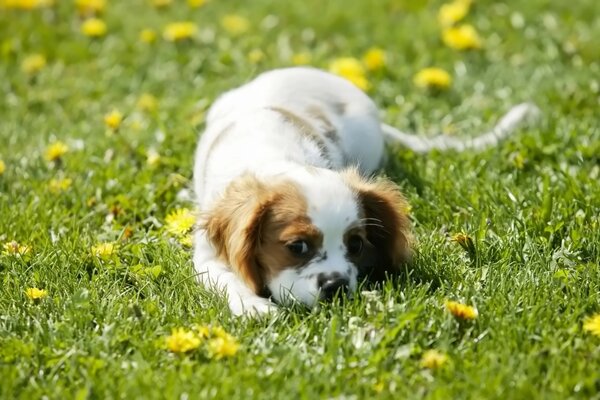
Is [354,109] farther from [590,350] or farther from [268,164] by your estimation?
[590,350]

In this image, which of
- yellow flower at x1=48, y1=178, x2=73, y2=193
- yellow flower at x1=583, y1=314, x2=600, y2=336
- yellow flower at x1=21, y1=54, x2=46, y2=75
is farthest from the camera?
yellow flower at x1=21, y1=54, x2=46, y2=75

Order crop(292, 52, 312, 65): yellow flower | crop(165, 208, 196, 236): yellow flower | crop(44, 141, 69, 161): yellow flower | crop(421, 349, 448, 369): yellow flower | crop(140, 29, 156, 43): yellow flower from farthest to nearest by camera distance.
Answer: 1. crop(140, 29, 156, 43): yellow flower
2. crop(292, 52, 312, 65): yellow flower
3. crop(44, 141, 69, 161): yellow flower
4. crop(165, 208, 196, 236): yellow flower
5. crop(421, 349, 448, 369): yellow flower

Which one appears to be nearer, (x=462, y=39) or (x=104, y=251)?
(x=104, y=251)

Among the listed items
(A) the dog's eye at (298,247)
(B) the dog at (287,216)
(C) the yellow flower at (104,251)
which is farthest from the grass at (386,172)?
(A) the dog's eye at (298,247)

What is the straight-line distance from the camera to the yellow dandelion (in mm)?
3490

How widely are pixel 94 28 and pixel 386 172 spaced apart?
11.0 feet

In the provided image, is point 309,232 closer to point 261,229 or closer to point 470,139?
point 261,229

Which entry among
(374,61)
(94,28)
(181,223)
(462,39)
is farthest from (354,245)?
(94,28)

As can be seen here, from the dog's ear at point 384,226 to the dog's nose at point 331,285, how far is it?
1.25ft

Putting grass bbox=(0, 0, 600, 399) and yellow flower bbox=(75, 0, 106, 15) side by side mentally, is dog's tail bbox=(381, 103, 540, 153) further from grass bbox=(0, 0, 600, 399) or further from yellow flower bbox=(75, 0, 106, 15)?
yellow flower bbox=(75, 0, 106, 15)

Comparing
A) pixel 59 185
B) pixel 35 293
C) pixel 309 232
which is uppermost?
pixel 309 232

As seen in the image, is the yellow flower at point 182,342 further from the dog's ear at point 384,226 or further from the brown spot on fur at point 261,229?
the dog's ear at point 384,226

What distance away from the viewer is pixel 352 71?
6809 millimetres

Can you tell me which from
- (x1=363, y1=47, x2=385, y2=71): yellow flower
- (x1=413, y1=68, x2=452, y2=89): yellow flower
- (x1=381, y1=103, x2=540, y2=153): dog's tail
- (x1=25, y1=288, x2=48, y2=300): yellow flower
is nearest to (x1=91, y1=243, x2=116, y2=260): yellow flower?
(x1=25, y1=288, x2=48, y2=300): yellow flower
